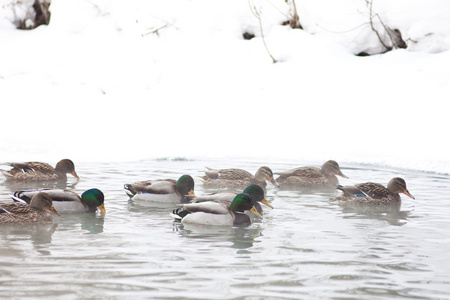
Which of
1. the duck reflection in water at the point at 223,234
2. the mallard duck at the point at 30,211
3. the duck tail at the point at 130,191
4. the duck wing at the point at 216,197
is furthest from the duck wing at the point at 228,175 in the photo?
the mallard duck at the point at 30,211

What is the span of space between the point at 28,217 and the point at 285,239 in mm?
3210

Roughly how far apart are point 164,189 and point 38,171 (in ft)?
10.4

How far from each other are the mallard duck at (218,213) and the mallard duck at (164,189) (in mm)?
1662

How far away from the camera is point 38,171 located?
12938mm

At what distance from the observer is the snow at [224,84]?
16.4 meters

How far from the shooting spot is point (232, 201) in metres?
9.27

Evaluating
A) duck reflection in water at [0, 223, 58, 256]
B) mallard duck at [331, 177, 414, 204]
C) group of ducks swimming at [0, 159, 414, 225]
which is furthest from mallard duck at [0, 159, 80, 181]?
mallard duck at [331, 177, 414, 204]

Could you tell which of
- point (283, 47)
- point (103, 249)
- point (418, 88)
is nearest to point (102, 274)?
point (103, 249)

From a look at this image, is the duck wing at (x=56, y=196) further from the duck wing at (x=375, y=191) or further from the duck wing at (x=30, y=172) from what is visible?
the duck wing at (x=375, y=191)

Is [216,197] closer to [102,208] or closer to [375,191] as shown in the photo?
[102,208]

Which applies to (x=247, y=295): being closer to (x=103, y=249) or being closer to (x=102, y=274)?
(x=102, y=274)

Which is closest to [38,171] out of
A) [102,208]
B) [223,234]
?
[102,208]

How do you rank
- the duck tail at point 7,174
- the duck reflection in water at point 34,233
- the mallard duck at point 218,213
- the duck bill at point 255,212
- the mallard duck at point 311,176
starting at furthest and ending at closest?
1. the mallard duck at point 311,176
2. the duck tail at point 7,174
3. the duck bill at point 255,212
4. the mallard duck at point 218,213
5. the duck reflection in water at point 34,233

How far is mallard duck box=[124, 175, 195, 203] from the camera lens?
10812mm
